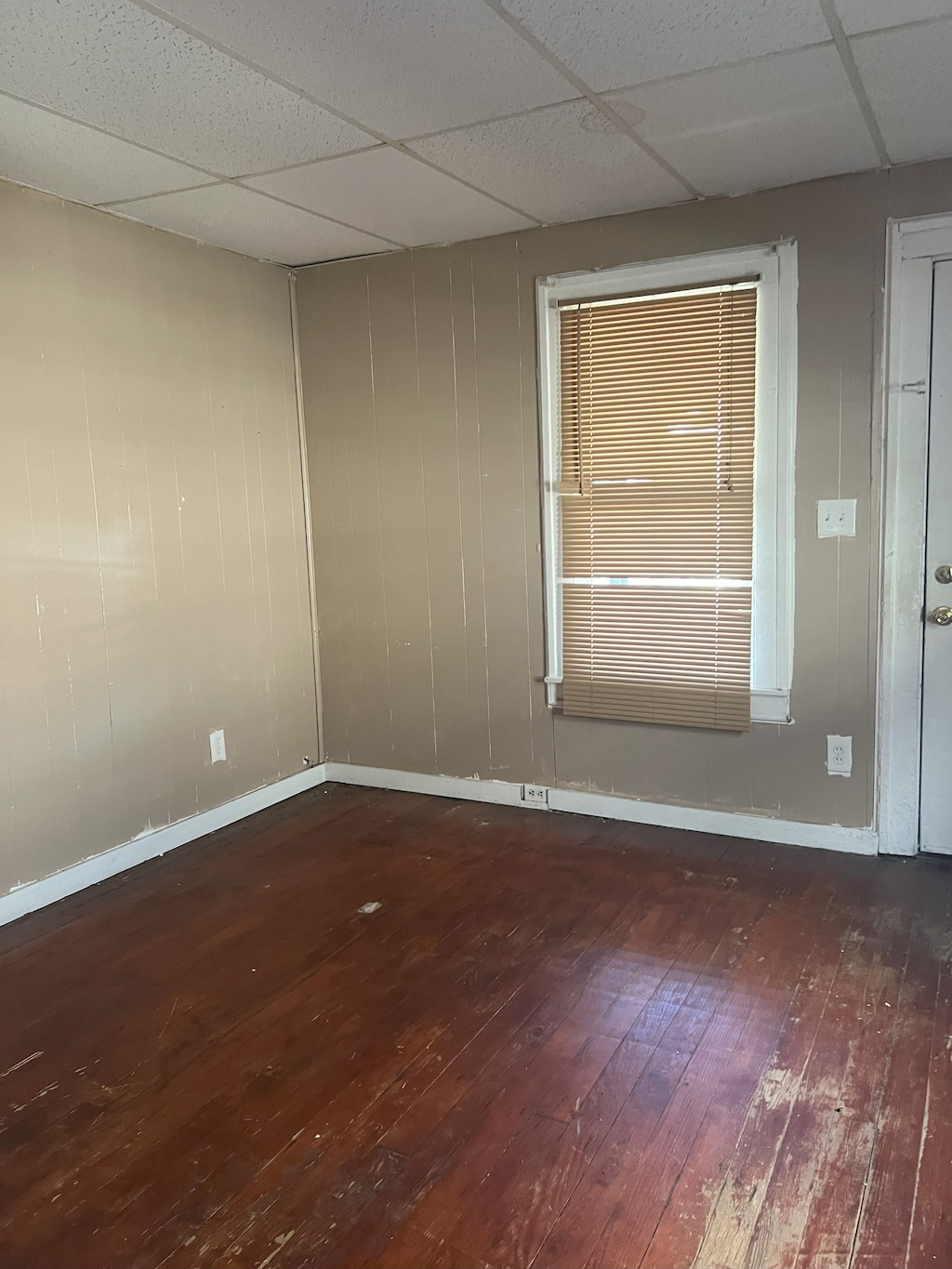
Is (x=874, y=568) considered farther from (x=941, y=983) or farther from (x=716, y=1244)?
(x=716, y=1244)

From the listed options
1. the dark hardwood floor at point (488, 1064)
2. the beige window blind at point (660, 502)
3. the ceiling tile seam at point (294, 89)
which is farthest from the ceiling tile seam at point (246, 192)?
the dark hardwood floor at point (488, 1064)

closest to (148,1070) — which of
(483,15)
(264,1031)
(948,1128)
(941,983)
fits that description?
(264,1031)

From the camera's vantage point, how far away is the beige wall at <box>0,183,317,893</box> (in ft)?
10.1

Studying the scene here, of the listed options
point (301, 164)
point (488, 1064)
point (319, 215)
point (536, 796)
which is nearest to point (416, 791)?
point (536, 796)

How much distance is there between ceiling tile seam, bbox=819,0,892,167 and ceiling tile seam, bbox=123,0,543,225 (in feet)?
3.99

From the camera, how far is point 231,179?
301 cm

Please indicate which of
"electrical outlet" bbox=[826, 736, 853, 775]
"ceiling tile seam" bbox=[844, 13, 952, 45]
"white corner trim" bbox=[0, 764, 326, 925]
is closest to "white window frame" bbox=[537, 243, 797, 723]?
"electrical outlet" bbox=[826, 736, 853, 775]

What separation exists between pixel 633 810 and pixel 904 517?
5.00ft

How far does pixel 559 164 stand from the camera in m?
2.95

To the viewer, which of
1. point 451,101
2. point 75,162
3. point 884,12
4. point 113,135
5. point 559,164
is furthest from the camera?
point 559,164

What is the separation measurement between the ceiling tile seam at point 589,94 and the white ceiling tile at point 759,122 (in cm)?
3

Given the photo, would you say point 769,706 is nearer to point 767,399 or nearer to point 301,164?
point 767,399

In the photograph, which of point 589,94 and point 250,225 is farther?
point 250,225

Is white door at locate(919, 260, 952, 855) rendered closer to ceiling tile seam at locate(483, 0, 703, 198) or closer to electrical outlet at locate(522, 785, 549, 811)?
ceiling tile seam at locate(483, 0, 703, 198)
